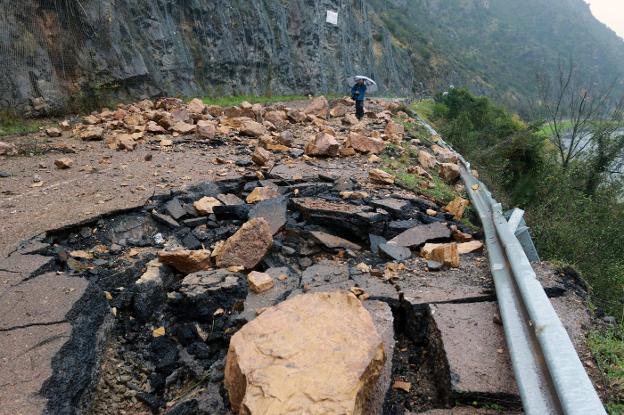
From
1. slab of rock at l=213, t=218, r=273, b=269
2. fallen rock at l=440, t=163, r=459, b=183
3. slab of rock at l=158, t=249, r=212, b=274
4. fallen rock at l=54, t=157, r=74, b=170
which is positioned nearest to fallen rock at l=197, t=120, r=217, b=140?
fallen rock at l=54, t=157, r=74, b=170

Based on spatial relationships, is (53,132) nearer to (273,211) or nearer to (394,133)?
(273,211)

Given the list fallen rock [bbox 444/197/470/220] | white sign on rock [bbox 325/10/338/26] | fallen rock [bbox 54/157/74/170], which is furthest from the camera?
white sign on rock [bbox 325/10/338/26]

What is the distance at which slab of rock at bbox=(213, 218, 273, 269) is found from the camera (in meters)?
3.36

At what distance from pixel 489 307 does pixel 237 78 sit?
15.2 m

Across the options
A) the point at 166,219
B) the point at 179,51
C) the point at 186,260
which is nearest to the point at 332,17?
the point at 179,51

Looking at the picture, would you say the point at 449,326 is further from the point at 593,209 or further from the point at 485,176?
the point at 593,209

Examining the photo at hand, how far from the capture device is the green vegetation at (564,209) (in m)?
3.93

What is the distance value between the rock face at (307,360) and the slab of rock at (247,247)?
1171 mm

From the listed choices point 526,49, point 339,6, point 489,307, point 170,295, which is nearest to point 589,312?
point 489,307

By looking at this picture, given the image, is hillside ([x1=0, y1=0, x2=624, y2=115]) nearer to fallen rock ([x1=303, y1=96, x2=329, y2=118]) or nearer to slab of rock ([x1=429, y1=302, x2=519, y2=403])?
fallen rock ([x1=303, y1=96, x2=329, y2=118])

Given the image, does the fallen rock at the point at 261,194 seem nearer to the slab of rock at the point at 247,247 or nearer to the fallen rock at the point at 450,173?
the slab of rock at the point at 247,247

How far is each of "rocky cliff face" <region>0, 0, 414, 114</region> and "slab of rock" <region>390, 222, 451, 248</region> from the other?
26.1 feet

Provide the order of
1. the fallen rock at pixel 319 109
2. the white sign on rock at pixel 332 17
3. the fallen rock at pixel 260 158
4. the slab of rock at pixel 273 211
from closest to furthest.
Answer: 1. the slab of rock at pixel 273 211
2. the fallen rock at pixel 260 158
3. the fallen rock at pixel 319 109
4. the white sign on rock at pixel 332 17

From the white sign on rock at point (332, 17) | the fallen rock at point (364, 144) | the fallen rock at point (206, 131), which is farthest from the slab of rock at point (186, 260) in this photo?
the white sign on rock at point (332, 17)
